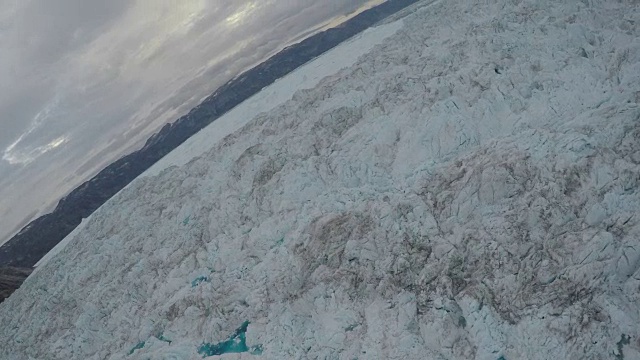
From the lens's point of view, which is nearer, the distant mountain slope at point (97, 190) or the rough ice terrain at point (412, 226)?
the rough ice terrain at point (412, 226)

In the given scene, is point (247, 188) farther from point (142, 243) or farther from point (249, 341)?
point (249, 341)

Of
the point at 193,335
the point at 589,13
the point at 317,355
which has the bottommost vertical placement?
the point at 317,355

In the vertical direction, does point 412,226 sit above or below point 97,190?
below

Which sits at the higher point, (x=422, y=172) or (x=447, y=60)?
(x=447, y=60)

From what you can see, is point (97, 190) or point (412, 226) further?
point (97, 190)

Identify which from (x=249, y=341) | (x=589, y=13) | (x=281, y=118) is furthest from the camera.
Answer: (x=281, y=118)

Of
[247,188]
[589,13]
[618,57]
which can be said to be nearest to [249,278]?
[247,188]

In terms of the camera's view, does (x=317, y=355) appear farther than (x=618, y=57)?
No

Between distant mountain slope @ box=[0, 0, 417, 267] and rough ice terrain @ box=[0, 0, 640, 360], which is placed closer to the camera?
rough ice terrain @ box=[0, 0, 640, 360]
